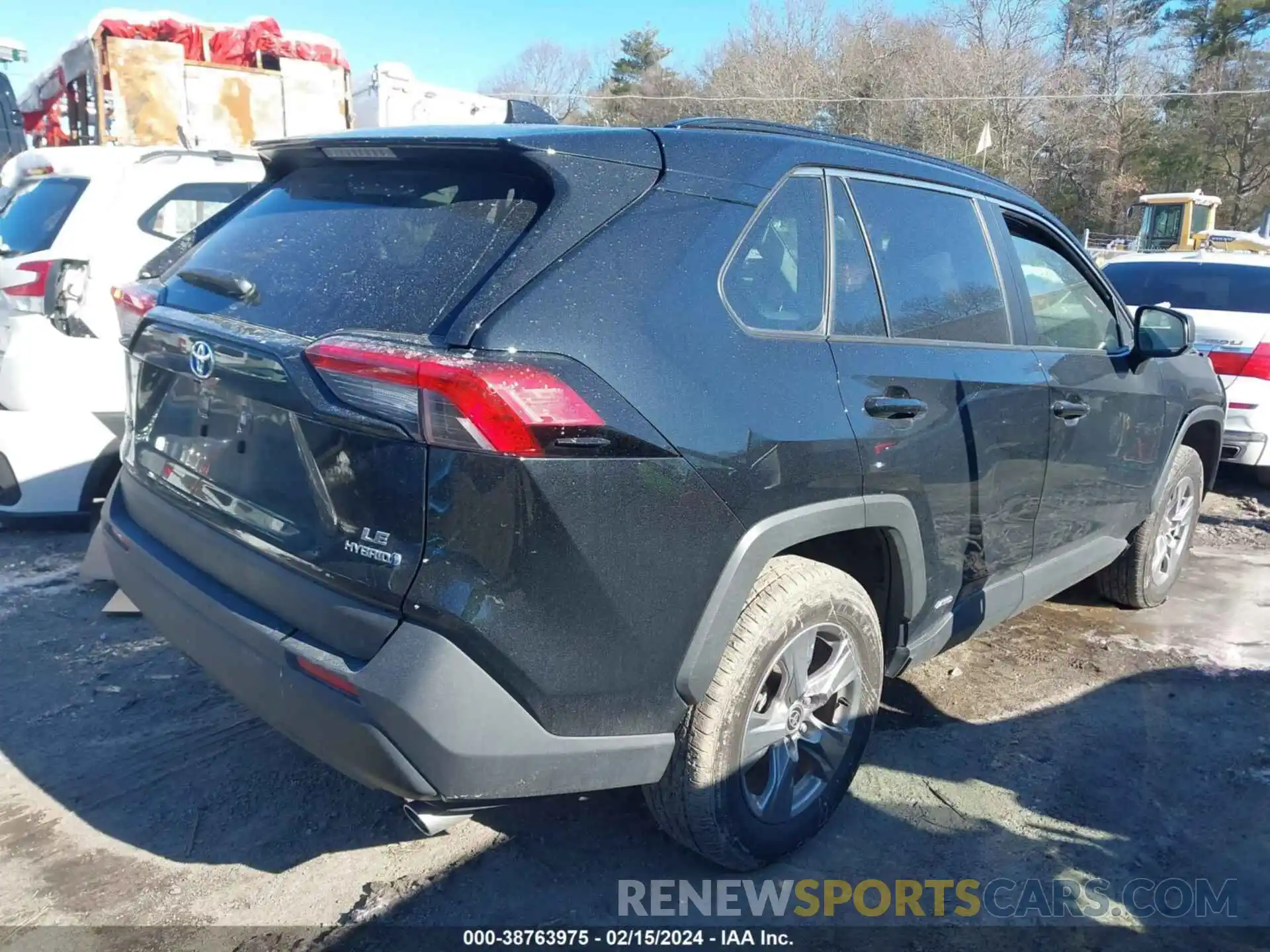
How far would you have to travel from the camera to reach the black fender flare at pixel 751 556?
2.34m

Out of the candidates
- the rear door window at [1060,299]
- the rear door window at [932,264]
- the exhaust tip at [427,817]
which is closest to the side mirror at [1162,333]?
the rear door window at [1060,299]

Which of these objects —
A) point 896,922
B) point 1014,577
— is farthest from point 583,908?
point 1014,577

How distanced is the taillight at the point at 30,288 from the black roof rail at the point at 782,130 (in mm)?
4055

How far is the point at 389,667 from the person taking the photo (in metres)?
2.06

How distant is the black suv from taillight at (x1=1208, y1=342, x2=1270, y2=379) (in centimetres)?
420

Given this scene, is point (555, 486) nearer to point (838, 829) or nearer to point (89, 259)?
point (838, 829)

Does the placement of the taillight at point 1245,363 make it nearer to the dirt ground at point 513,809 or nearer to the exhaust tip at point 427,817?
the dirt ground at point 513,809

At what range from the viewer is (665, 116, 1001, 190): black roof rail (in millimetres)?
2713

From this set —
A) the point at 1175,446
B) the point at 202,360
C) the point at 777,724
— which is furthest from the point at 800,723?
the point at 1175,446

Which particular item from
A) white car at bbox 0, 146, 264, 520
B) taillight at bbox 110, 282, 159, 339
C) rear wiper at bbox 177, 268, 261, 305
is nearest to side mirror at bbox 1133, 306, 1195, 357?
rear wiper at bbox 177, 268, 261, 305

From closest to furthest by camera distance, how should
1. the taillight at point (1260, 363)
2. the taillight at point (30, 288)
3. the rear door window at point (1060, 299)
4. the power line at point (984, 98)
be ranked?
the rear door window at point (1060, 299) < the taillight at point (30, 288) < the taillight at point (1260, 363) < the power line at point (984, 98)

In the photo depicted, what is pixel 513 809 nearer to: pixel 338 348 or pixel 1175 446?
pixel 338 348

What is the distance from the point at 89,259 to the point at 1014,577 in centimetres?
483

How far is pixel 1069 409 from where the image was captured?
3.57 m
